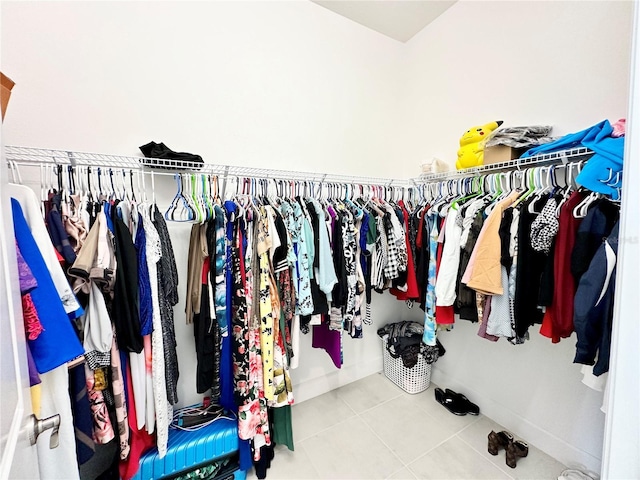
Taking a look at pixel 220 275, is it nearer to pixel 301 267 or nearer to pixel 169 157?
pixel 301 267

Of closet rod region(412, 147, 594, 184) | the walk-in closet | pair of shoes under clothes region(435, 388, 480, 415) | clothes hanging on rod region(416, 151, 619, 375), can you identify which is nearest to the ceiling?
the walk-in closet

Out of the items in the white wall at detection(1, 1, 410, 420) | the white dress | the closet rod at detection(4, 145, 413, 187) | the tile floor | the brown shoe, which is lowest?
the tile floor

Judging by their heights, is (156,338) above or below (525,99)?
below

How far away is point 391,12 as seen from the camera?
206 centimetres

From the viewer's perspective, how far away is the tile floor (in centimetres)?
153

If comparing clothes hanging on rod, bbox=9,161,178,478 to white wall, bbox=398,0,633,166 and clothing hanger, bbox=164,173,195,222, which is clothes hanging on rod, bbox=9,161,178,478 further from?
white wall, bbox=398,0,633,166

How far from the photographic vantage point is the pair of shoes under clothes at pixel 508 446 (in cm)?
157

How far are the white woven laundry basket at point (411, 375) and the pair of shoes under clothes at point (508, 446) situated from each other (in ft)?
1.81

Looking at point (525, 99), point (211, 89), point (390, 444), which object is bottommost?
point (390, 444)

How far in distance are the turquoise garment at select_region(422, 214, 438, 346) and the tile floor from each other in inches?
25.4

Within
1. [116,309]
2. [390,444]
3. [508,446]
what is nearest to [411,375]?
[390,444]

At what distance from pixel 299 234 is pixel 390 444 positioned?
4.78ft

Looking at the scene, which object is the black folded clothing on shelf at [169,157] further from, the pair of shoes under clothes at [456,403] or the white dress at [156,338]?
the pair of shoes under clothes at [456,403]

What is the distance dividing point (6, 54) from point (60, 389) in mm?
1486
